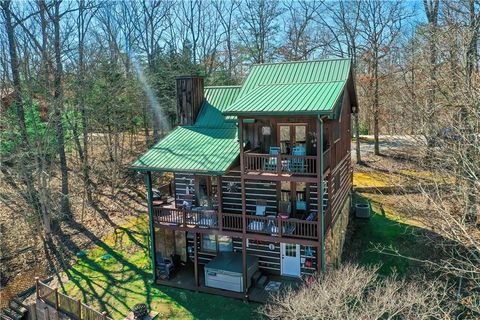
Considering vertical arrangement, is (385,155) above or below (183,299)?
above

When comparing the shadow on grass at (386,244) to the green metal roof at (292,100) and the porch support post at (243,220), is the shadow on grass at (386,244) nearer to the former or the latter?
the porch support post at (243,220)

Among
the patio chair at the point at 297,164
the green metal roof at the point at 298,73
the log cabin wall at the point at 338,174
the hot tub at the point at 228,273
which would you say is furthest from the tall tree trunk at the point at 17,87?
the log cabin wall at the point at 338,174

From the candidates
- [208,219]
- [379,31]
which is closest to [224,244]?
[208,219]

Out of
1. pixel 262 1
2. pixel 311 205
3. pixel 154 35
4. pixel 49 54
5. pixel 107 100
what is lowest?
pixel 311 205

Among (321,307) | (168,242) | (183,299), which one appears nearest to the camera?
Answer: (321,307)

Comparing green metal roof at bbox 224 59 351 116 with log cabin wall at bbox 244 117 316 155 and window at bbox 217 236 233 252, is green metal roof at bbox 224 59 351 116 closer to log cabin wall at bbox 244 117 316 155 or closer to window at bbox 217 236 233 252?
log cabin wall at bbox 244 117 316 155

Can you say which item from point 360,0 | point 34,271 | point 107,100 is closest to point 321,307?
point 34,271

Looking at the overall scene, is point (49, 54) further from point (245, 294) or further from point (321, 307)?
point (321, 307)
